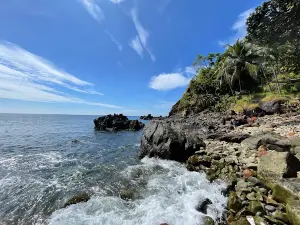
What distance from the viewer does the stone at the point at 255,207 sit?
5174 millimetres

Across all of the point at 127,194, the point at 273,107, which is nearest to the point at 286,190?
the point at 127,194

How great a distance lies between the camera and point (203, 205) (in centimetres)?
615

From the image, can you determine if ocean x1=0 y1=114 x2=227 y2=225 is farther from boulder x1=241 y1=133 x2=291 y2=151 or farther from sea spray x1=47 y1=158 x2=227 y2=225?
boulder x1=241 y1=133 x2=291 y2=151

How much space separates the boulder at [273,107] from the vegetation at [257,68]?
1.74 meters

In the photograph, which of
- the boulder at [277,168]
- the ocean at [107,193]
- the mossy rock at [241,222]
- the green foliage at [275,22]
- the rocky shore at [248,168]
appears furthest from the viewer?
the green foliage at [275,22]

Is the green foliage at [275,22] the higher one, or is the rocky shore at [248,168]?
the green foliage at [275,22]

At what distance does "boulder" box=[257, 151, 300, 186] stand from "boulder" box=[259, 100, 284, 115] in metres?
15.8

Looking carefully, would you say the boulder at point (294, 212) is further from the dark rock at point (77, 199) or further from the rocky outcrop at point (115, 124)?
the rocky outcrop at point (115, 124)

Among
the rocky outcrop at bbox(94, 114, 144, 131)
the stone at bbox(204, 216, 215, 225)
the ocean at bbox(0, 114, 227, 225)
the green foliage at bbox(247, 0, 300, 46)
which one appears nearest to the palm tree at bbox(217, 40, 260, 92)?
the green foliage at bbox(247, 0, 300, 46)

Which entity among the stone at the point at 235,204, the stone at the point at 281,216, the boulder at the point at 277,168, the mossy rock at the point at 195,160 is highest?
the boulder at the point at 277,168

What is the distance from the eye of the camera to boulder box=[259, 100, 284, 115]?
19641 millimetres

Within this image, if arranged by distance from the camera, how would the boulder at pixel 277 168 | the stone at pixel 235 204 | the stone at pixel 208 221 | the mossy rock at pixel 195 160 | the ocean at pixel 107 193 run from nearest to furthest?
the stone at pixel 208 221 → the stone at pixel 235 204 → the ocean at pixel 107 193 → the boulder at pixel 277 168 → the mossy rock at pixel 195 160

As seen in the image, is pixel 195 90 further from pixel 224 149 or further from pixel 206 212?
pixel 206 212

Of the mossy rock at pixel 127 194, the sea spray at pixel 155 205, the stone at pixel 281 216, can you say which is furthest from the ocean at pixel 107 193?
the stone at pixel 281 216
